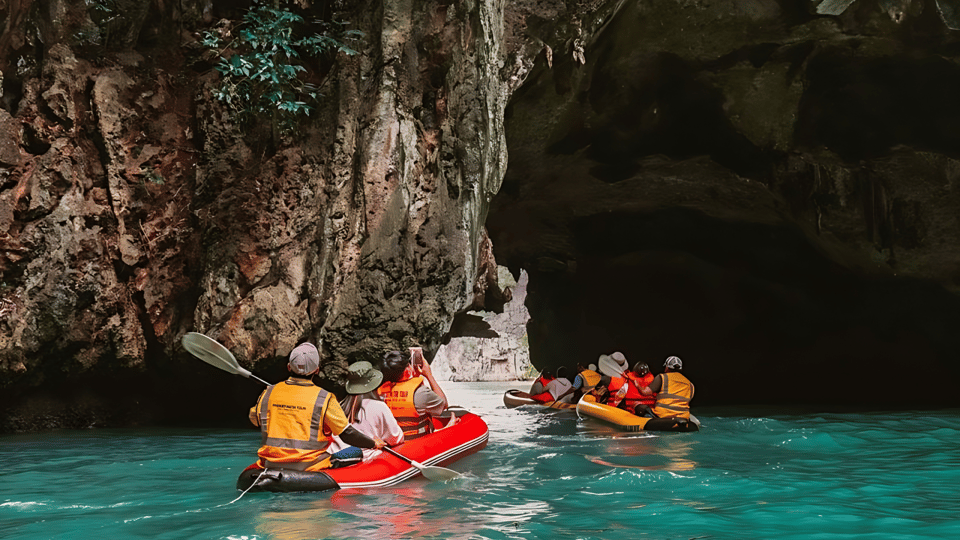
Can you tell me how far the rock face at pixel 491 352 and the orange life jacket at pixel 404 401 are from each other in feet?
157

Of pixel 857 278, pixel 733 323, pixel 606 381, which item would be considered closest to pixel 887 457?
pixel 606 381

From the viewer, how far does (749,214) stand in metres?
16.3

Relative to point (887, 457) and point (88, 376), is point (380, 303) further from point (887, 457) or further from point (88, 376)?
point (887, 457)

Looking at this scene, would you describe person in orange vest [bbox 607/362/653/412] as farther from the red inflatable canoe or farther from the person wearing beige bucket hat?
the person wearing beige bucket hat

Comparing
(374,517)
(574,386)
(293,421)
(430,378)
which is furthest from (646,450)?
(574,386)

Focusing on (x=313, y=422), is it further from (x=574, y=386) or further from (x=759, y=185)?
(x=759, y=185)

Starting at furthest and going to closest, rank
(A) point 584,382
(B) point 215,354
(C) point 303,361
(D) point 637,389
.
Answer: (A) point 584,382 → (D) point 637,389 → (B) point 215,354 → (C) point 303,361

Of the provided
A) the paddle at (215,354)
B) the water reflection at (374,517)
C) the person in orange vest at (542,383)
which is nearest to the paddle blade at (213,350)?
the paddle at (215,354)

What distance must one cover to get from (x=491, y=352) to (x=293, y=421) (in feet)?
168

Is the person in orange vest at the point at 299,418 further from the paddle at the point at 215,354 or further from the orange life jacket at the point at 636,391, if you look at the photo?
the orange life jacket at the point at 636,391

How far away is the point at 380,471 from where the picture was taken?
6145 mm

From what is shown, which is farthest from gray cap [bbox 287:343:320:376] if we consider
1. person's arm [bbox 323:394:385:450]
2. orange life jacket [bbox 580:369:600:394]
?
orange life jacket [bbox 580:369:600:394]

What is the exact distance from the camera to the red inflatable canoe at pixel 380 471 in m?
5.48

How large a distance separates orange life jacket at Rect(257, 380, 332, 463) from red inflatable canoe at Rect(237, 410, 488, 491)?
142 mm
